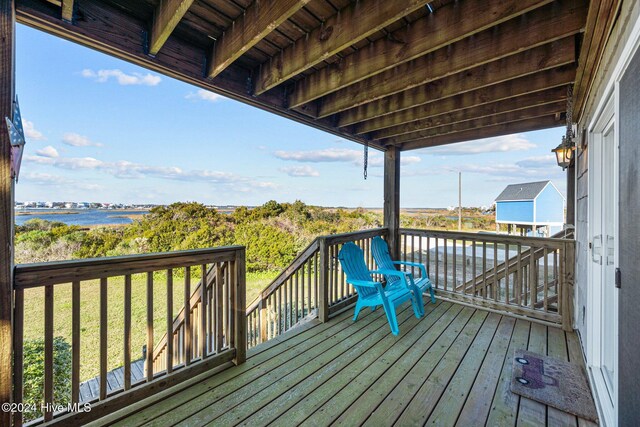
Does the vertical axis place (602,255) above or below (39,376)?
above

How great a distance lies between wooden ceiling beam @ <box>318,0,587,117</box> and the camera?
1719mm

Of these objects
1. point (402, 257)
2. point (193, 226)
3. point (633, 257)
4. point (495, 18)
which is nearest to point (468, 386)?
point (633, 257)

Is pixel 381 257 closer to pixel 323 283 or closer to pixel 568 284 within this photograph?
pixel 323 283

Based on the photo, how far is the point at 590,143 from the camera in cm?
212

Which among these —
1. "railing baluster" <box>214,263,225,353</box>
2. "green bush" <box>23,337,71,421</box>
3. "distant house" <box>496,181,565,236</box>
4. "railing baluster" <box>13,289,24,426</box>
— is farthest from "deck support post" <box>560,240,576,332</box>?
"distant house" <box>496,181,565,236</box>

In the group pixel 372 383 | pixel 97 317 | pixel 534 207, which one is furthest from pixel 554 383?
pixel 534 207

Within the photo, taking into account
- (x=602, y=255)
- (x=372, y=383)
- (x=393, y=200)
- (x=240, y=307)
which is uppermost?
(x=393, y=200)

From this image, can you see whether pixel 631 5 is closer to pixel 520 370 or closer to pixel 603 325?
pixel 603 325

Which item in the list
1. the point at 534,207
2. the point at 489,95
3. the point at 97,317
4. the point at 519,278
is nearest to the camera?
the point at 489,95

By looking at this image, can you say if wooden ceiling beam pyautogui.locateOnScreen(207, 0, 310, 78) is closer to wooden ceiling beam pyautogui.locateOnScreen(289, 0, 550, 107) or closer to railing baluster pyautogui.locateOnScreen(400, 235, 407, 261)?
wooden ceiling beam pyautogui.locateOnScreen(289, 0, 550, 107)

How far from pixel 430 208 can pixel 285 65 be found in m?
15.6

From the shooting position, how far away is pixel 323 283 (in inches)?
128

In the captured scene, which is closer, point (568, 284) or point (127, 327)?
point (127, 327)

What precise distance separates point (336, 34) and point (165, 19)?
1126 millimetres
